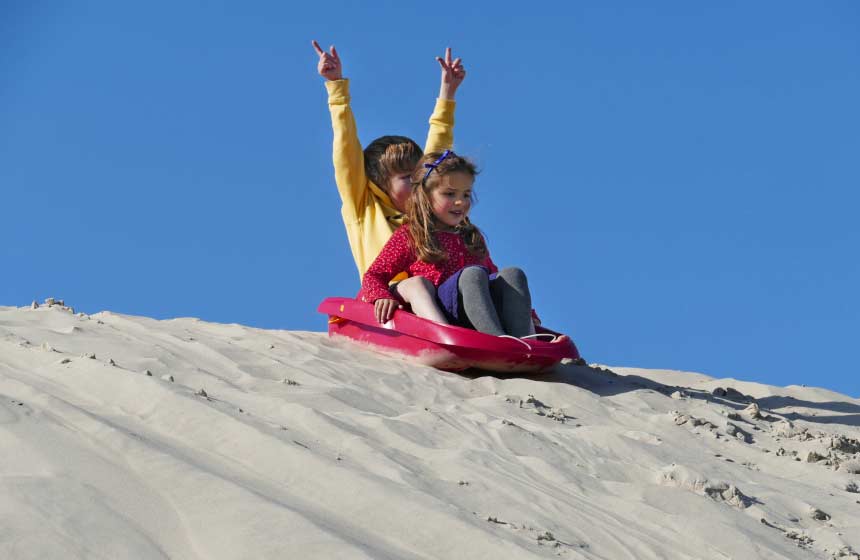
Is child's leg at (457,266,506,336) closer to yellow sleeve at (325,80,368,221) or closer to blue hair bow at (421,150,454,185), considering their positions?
blue hair bow at (421,150,454,185)

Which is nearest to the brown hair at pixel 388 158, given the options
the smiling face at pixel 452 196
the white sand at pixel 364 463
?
the smiling face at pixel 452 196

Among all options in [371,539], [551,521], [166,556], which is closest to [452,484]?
[551,521]

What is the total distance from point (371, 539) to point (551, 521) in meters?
0.54

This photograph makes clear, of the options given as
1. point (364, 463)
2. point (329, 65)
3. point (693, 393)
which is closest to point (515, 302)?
point (693, 393)

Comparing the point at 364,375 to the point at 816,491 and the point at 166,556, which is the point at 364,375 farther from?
the point at 166,556

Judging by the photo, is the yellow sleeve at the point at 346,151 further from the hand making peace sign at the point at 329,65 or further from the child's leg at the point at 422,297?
the child's leg at the point at 422,297

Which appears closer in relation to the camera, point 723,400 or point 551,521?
point 551,521

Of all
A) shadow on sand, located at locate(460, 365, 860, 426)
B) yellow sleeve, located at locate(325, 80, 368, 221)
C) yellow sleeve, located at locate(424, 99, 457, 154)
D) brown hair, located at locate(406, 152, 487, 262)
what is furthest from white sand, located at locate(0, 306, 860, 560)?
yellow sleeve, located at locate(424, 99, 457, 154)

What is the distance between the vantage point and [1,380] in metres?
3.27

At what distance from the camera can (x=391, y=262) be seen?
17.8 ft

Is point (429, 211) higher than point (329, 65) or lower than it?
lower

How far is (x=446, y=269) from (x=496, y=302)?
36cm

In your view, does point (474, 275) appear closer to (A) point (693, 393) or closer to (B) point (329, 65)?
(A) point (693, 393)

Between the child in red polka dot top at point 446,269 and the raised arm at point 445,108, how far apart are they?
0.74m
